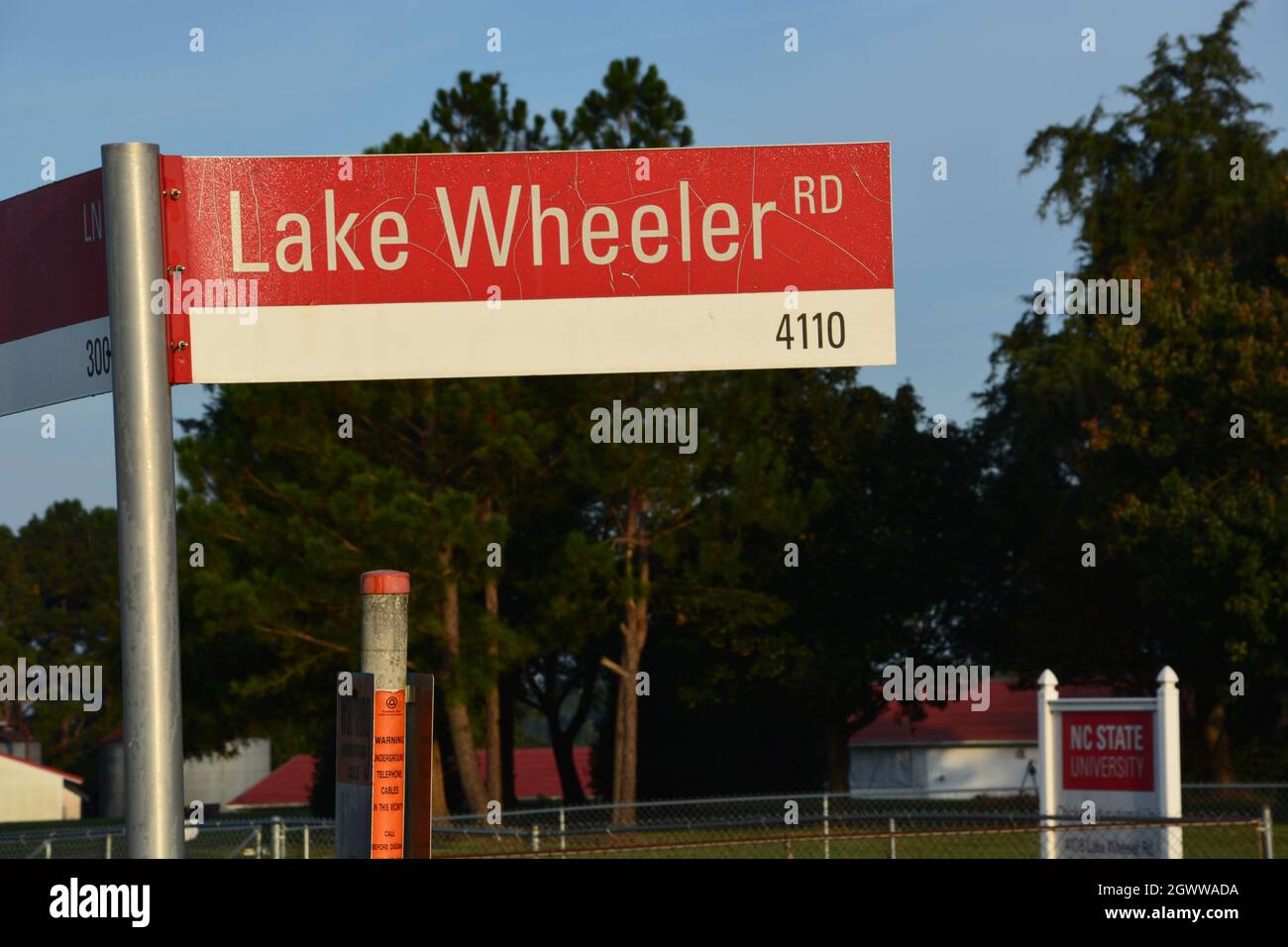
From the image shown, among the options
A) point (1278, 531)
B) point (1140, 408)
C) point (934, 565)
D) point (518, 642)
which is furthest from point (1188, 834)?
point (934, 565)

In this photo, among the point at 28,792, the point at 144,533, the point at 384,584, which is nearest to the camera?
the point at 144,533

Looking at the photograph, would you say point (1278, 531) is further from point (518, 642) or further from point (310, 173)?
point (310, 173)

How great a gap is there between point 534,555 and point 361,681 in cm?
3555

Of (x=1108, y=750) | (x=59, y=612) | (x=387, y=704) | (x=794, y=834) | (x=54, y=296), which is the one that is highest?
(x=54, y=296)

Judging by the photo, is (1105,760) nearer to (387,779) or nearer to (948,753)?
(387,779)

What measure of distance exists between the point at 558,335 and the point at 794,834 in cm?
1702

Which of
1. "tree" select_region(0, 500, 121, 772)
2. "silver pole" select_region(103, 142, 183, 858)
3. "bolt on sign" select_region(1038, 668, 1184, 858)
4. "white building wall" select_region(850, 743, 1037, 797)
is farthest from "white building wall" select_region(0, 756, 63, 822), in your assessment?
"silver pole" select_region(103, 142, 183, 858)

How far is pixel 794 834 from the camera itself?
1905 cm

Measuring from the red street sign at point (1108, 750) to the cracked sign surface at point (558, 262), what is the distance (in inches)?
621

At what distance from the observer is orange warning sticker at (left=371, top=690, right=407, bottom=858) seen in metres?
2.90

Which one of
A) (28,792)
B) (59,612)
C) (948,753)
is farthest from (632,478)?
(59,612)

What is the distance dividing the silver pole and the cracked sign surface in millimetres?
175

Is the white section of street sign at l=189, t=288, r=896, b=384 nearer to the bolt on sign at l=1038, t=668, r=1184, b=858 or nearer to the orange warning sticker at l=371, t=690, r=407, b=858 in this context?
the orange warning sticker at l=371, t=690, r=407, b=858
